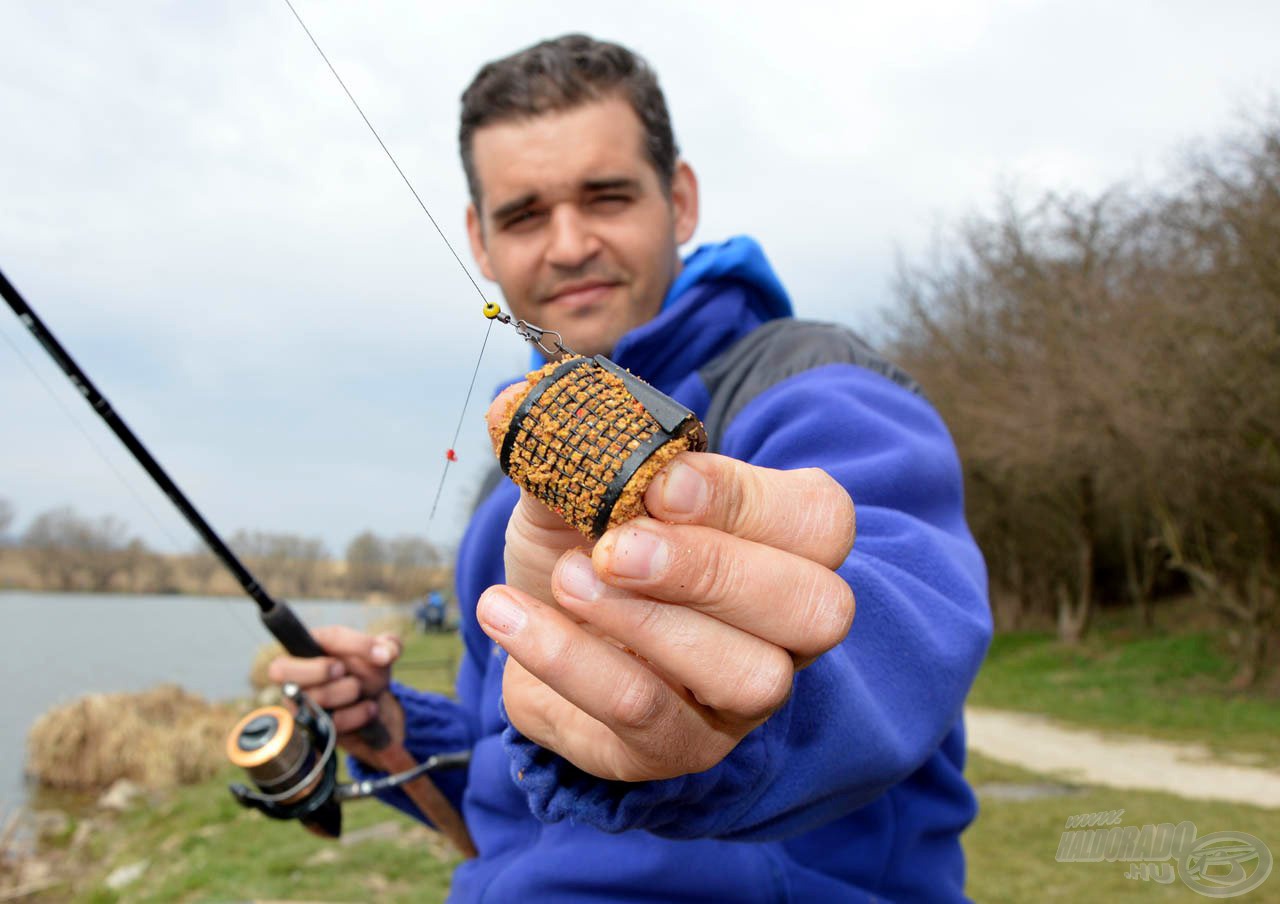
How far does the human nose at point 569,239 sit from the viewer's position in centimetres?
279

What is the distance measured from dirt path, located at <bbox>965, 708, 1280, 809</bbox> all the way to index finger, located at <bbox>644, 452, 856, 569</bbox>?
A: 37.0ft

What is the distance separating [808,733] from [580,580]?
584mm

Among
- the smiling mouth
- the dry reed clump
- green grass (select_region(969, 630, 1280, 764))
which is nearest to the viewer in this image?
the smiling mouth

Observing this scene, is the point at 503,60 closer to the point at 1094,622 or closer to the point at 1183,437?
the point at 1183,437

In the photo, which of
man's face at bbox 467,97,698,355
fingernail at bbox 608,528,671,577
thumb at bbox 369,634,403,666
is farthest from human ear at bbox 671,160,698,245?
fingernail at bbox 608,528,671,577

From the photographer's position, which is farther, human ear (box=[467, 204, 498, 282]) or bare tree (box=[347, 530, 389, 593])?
bare tree (box=[347, 530, 389, 593])

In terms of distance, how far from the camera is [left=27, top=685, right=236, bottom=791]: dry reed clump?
17156mm

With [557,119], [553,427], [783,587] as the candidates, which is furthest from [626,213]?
[783,587]

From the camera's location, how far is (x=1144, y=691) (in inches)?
694

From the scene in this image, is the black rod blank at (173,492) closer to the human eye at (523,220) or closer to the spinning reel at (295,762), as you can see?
the spinning reel at (295,762)

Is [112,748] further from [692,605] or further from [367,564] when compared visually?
[692,605]

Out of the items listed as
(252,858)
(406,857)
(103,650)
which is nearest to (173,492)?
(406,857)

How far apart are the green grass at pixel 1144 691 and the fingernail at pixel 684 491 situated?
14.1 meters

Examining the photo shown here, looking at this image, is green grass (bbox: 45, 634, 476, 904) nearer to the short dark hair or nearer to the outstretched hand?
the short dark hair
